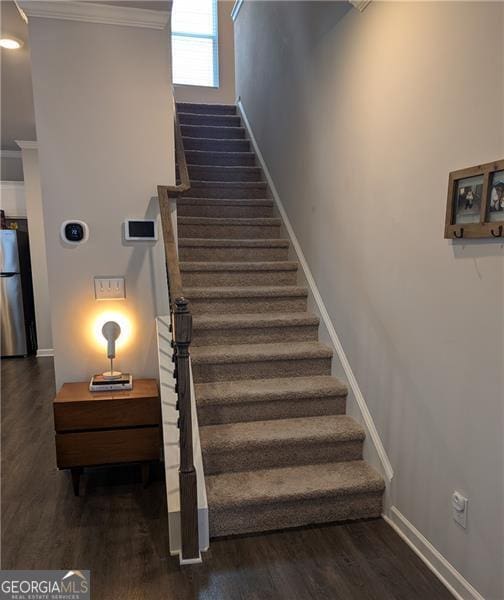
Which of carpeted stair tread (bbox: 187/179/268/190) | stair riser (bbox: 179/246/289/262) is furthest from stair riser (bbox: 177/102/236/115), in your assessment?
stair riser (bbox: 179/246/289/262)

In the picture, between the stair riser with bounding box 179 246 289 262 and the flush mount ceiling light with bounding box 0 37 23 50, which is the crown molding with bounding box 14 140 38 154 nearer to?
the flush mount ceiling light with bounding box 0 37 23 50

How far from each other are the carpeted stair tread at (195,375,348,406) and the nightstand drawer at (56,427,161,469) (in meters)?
0.36

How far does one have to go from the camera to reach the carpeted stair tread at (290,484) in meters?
2.12

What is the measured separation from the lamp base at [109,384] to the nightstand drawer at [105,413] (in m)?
0.11

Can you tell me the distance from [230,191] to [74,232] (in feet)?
6.94

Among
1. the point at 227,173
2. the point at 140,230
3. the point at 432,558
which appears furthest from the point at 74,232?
the point at 432,558

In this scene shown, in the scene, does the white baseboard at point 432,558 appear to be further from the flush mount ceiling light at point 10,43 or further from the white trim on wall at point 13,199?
the white trim on wall at point 13,199

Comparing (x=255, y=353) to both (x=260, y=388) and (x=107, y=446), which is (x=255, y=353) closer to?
(x=260, y=388)

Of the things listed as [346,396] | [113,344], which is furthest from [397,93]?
[113,344]

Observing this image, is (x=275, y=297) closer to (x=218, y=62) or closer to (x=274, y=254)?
(x=274, y=254)

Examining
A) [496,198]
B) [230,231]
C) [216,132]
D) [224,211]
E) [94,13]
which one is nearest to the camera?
[496,198]

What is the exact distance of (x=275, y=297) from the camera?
329 cm

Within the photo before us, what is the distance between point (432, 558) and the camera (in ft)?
6.17

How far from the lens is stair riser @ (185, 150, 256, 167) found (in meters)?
4.65
